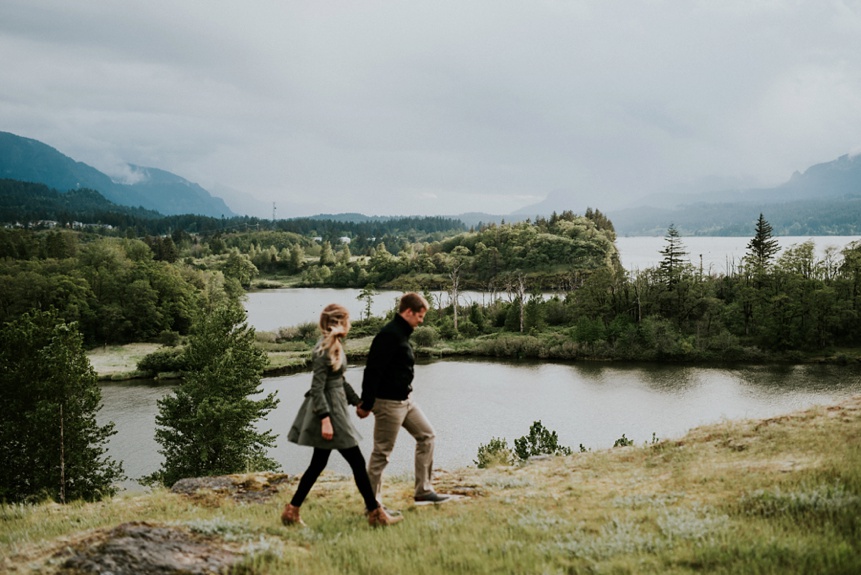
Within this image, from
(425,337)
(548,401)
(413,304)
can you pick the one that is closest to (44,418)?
(413,304)

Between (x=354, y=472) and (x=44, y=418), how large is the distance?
18.2 m

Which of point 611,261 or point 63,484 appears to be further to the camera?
point 611,261

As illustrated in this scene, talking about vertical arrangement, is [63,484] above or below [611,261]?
below

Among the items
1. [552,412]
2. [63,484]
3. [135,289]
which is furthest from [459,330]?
[63,484]

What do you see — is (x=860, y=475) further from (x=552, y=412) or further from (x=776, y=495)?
(x=552, y=412)

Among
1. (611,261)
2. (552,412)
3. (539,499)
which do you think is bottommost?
(552,412)

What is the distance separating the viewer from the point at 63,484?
18.6 meters

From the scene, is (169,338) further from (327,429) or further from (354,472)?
(327,429)

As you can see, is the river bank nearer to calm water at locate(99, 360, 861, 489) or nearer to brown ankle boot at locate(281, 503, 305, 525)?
calm water at locate(99, 360, 861, 489)

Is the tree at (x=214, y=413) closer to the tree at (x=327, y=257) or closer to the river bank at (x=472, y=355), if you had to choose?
the river bank at (x=472, y=355)

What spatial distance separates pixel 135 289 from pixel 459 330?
44.9 metres

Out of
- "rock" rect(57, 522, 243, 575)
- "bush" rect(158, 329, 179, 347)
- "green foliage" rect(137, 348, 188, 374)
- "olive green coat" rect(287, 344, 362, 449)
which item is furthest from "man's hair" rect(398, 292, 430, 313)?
"bush" rect(158, 329, 179, 347)

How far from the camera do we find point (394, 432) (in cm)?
620

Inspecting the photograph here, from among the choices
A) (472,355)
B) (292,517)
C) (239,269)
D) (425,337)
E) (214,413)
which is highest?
(239,269)
